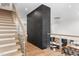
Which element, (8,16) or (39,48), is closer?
(39,48)

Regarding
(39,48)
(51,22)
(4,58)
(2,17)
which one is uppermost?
(2,17)

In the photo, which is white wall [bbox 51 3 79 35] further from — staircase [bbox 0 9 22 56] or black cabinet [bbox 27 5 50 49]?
staircase [bbox 0 9 22 56]

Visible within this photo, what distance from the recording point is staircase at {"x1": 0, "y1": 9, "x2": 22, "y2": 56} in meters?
1.56

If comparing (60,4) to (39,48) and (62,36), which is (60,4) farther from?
(39,48)

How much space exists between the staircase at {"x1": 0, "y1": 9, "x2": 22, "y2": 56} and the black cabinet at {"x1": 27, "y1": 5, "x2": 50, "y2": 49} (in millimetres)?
285

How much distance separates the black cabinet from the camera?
1495 mm

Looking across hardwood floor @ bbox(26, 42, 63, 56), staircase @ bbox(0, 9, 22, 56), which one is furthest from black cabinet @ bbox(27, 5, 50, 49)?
staircase @ bbox(0, 9, 22, 56)

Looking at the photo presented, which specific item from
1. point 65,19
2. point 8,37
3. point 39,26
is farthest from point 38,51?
point 65,19

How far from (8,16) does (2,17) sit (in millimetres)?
101

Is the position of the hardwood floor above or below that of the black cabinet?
below

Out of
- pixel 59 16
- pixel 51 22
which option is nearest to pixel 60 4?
pixel 59 16

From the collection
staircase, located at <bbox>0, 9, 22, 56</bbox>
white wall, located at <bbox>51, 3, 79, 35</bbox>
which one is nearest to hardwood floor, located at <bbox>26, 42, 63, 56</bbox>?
staircase, located at <bbox>0, 9, 22, 56</bbox>

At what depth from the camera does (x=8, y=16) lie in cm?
163

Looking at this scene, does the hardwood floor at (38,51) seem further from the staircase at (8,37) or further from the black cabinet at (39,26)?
the staircase at (8,37)
